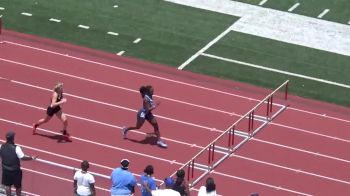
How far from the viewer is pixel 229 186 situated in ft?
83.0

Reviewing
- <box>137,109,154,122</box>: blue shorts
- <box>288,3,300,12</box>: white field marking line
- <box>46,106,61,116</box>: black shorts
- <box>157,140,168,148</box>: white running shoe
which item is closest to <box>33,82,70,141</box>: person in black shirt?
<box>46,106,61,116</box>: black shorts

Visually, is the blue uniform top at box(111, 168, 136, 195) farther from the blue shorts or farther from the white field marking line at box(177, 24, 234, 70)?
the white field marking line at box(177, 24, 234, 70)

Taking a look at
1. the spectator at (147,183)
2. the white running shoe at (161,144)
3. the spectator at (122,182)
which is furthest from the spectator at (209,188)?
the white running shoe at (161,144)

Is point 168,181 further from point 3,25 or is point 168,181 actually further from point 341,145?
point 3,25

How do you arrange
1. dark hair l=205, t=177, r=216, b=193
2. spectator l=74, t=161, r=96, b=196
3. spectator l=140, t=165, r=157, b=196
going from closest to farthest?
dark hair l=205, t=177, r=216, b=193 → spectator l=140, t=165, r=157, b=196 → spectator l=74, t=161, r=96, b=196

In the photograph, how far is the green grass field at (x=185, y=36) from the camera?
1215 inches

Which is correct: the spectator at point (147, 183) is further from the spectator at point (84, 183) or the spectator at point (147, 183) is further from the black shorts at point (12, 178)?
the black shorts at point (12, 178)

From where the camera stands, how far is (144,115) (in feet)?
86.1

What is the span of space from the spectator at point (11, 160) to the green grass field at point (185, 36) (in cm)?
967

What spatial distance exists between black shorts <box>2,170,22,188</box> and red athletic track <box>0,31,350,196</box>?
253mm

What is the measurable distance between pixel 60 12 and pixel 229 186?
33.6 feet

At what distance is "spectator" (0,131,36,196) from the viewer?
21.9 m

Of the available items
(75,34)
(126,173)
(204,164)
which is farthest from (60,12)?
(126,173)

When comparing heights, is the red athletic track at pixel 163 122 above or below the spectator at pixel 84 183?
above
